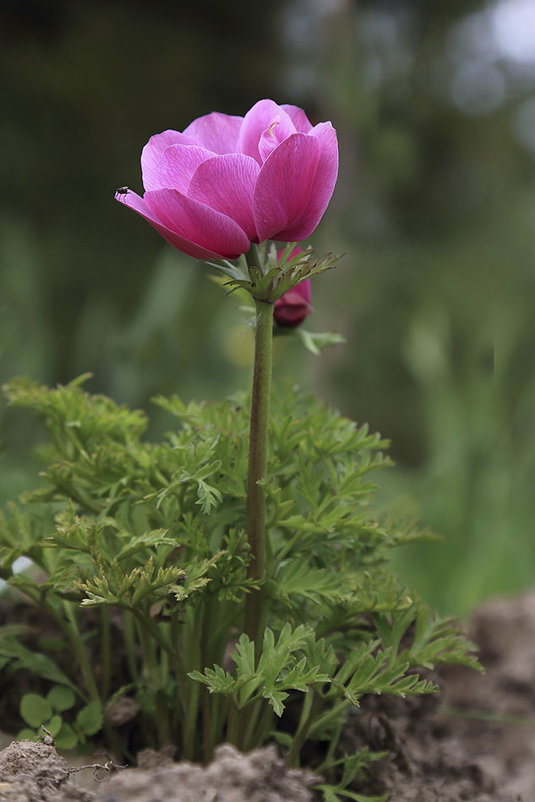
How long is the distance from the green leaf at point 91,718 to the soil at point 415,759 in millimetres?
67

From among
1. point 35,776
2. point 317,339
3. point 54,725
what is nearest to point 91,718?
point 54,725

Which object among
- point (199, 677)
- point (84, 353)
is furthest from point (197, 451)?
point (84, 353)

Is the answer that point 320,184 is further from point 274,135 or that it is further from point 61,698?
point 61,698

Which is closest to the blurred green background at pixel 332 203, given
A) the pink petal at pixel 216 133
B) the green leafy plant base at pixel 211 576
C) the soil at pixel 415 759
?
the soil at pixel 415 759

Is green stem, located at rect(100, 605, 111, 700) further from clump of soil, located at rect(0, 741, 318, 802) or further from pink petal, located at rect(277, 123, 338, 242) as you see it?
pink petal, located at rect(277, 123, 338, 242)

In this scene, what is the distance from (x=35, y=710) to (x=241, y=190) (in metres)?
0.61

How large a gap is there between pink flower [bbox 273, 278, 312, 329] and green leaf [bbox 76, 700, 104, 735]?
0.47 metres

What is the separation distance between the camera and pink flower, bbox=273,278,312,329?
0.89 meters

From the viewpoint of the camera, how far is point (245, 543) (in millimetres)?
767

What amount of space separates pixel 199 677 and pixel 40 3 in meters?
4.80

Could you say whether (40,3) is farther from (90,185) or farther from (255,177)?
(255,177)

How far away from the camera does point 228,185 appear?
0.68m

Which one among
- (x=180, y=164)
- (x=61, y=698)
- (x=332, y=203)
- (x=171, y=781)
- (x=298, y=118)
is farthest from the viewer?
(x=332, y=203)

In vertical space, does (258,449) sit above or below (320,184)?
below
